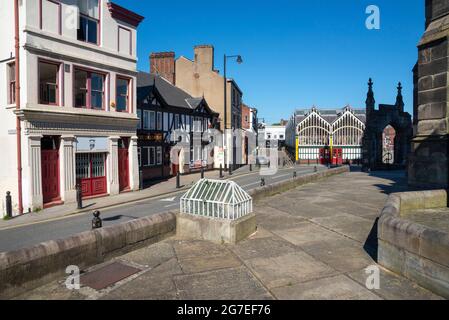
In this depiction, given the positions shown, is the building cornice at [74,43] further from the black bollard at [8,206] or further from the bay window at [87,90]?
the black bollard at [8,206]

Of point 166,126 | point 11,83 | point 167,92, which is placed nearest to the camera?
point 11,83

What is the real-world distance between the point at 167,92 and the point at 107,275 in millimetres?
29615

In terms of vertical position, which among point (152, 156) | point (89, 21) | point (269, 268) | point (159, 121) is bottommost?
point (269, 268)

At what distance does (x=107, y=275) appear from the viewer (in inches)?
240

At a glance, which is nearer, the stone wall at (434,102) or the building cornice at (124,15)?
the stone wall at (434,102)

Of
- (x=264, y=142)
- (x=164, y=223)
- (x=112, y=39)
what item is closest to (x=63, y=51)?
(x=112, y=39)

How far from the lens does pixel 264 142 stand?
101m

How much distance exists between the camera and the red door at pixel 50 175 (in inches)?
630

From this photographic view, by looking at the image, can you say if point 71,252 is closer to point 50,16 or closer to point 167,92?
point 50,16

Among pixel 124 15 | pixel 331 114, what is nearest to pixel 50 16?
pixel 124 15

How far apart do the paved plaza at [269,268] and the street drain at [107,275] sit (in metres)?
0.11

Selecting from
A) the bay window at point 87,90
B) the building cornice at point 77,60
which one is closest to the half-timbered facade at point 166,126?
the building cornice at point 77,60
